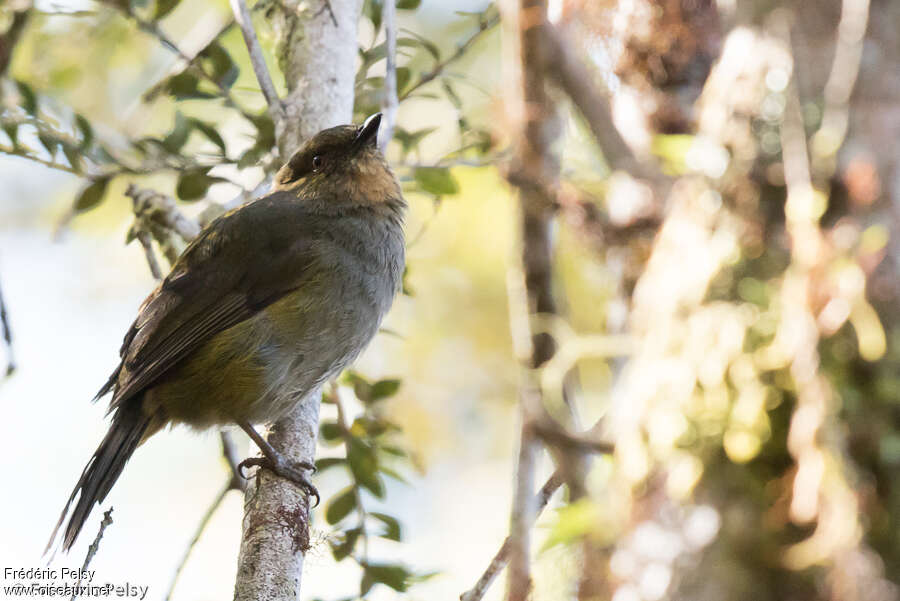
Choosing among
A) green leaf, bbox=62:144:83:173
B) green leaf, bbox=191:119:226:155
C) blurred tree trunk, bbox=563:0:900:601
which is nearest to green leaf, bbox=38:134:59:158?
green leaf, bbox=62:144:83:173

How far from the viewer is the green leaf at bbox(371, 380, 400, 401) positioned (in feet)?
12.8

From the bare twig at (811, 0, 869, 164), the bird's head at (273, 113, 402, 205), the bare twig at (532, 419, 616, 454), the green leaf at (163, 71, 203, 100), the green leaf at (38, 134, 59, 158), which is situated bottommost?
the bare twig at (532, 419, 616, 454)

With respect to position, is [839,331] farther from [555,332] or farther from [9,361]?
[9,361]

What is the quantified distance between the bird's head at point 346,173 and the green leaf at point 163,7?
764mm

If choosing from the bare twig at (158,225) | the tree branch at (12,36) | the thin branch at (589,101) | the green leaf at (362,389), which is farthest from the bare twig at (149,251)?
the thin branch at (589,101)

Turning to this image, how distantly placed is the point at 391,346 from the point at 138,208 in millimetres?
3431

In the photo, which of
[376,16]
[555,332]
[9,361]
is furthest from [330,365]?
[555,332]

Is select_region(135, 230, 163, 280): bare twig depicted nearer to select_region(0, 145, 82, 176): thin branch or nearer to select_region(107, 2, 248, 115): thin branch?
select_region(0, 145, 82, 176): thin branch

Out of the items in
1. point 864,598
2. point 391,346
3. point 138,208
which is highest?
point 391,346

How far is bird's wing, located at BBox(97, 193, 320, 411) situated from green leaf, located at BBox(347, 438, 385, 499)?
71 centimetres

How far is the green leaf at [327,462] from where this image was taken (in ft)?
12.3

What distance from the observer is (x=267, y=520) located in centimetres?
300

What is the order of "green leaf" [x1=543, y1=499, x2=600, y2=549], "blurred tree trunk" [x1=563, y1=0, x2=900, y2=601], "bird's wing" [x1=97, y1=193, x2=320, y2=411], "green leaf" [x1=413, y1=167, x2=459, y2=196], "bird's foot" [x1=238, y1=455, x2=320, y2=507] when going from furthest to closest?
"green leaf" [x1=413, y1=167, x2=459, y2=196] < "bird's wing" [x1=97, y1=193, x2=320, y2=411] < "bird's foot" [x1=238, y1=455, x2=320, y2=507] < "green leaf" [x1=543, y1=499, x2=600, y2=549] < "blurred tree trunk" [x1=563, y1=0, x2=900, y2=601]

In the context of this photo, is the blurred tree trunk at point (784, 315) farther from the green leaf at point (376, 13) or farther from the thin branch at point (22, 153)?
the thin branch at point (22, 153)
